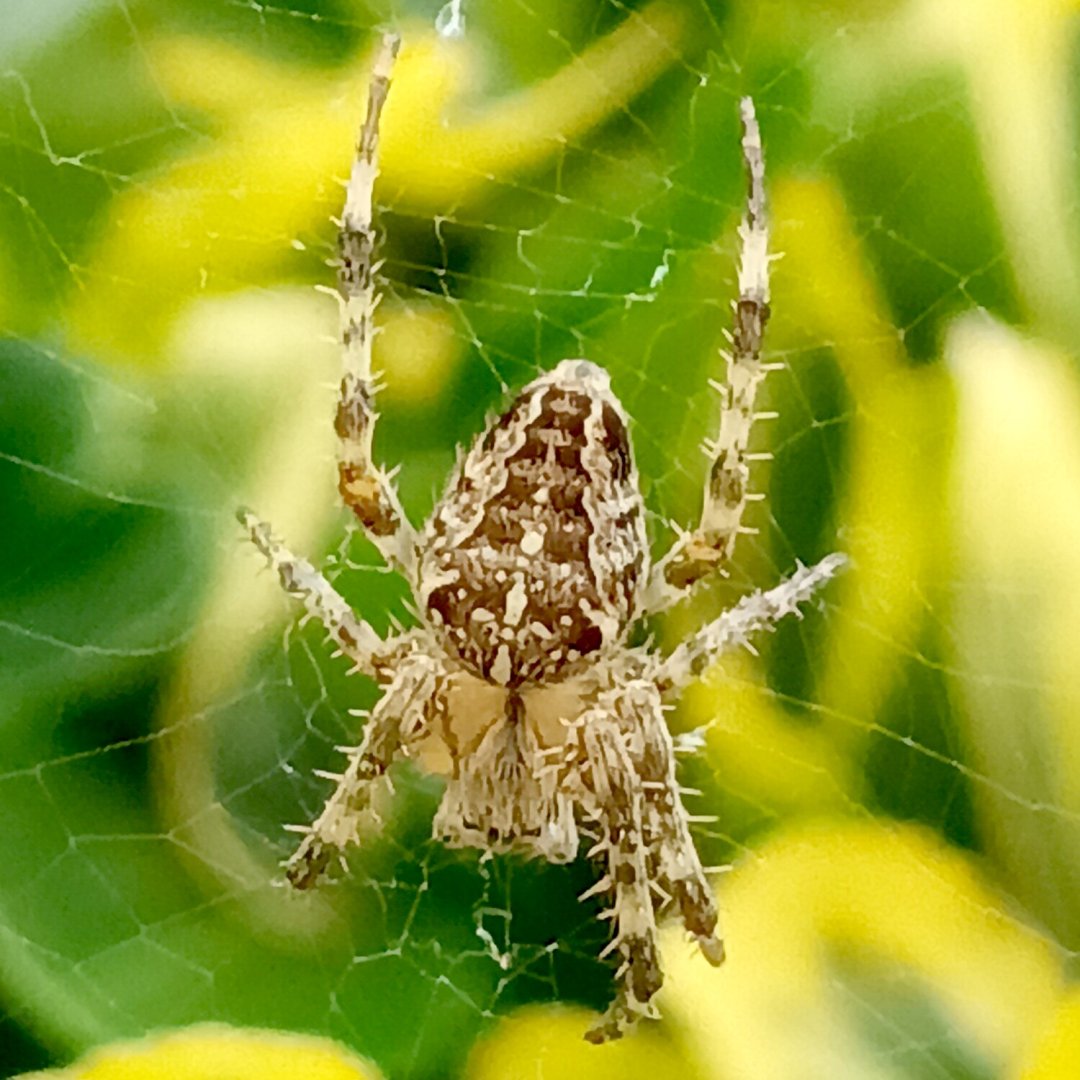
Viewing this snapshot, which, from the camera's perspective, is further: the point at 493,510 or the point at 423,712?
the point at 423,712

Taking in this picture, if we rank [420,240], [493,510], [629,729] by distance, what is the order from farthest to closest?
[420,240] → [629,729] → [493,510]

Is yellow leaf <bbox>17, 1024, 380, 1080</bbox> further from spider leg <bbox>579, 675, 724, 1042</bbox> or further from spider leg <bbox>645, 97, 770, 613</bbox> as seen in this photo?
spider leg <bbox>645, 97, 770, 613</bbox>

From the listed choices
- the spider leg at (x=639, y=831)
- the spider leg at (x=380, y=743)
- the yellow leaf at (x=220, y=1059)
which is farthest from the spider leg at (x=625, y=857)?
the yellow leaf at (x=220, y=1059)

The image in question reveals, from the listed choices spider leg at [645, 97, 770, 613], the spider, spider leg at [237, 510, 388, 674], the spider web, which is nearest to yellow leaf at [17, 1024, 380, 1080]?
the spider web

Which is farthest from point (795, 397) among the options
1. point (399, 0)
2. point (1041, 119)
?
point (399, 0)

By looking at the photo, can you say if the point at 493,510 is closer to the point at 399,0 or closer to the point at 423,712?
the point at 423,712

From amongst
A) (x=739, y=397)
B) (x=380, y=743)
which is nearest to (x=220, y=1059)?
(x=380, y=743)

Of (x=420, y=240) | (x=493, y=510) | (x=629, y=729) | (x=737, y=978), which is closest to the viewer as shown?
(x=493, y=510)

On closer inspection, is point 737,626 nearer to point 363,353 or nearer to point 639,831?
point 639,831
